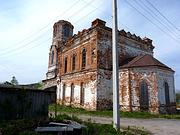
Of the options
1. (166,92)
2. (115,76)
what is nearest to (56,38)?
(166,92)

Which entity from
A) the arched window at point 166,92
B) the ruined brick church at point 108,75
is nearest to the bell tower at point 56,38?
the ruined brick church at point 108,75

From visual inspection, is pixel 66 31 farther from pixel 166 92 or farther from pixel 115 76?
pixel 115 76

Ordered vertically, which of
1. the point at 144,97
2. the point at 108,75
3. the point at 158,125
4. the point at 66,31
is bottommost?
the point at 158,125

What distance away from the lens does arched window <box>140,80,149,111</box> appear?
19078 millimetres

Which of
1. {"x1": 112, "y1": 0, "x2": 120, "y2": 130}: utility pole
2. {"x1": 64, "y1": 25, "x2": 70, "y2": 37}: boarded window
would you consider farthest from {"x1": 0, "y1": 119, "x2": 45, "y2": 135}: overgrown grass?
{"x1": 64, "y1": 25, "x2": 70, "y2": 37}: boarded window

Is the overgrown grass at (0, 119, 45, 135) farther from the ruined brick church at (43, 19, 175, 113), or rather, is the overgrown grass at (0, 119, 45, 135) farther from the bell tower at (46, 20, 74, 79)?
the bell tower at (46, 20, 74, 79)

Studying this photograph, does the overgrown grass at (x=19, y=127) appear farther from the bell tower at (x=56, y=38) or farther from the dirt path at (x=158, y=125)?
the bell tower at (x=56, y=38)

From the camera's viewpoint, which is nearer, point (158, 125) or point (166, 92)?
point (158, 125)

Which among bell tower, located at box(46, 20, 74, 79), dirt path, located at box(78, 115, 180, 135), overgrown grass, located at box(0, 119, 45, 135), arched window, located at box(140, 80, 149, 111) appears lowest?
dirt path, located at box(78, 115, 180, 135)

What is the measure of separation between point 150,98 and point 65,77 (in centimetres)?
1160

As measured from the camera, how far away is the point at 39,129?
7746 mm

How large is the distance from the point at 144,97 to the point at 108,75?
441 centimetres

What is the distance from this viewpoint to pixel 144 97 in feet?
63.3

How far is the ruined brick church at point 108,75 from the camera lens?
1925cm
